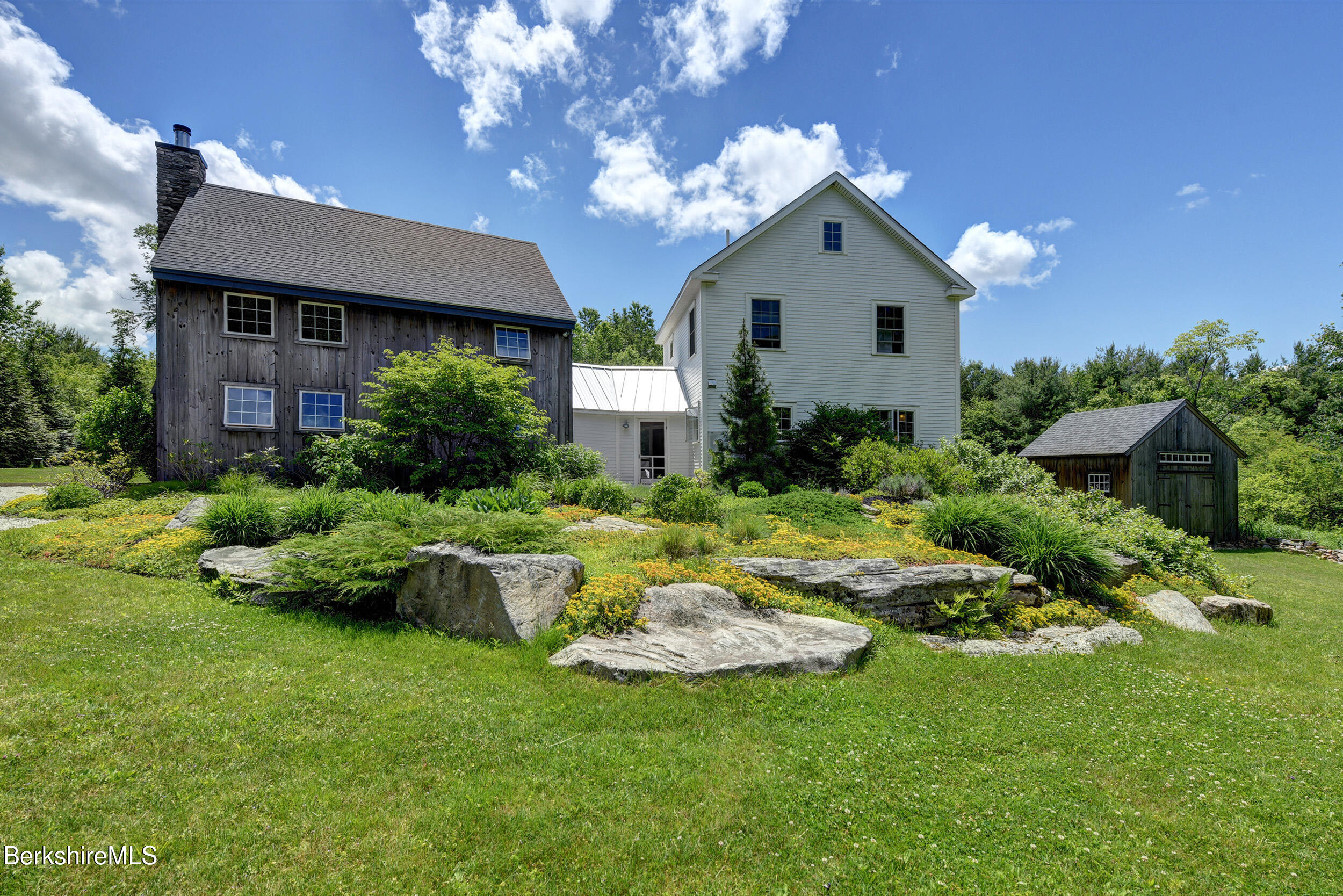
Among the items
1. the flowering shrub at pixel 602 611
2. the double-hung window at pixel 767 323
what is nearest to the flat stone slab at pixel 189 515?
the flowering shrub at pixel 602 611

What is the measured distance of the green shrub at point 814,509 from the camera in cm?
911

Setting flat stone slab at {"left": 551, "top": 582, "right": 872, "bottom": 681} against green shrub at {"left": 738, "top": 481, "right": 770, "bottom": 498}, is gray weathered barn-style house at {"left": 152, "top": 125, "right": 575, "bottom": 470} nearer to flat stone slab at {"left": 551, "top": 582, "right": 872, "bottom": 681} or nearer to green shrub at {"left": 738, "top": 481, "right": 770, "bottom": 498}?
green shrub at {"left": 738, "top": 481, "right": 770, "bottom": 498}

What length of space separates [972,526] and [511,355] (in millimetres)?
12826

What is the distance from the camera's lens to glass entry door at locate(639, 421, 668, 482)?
18375mm

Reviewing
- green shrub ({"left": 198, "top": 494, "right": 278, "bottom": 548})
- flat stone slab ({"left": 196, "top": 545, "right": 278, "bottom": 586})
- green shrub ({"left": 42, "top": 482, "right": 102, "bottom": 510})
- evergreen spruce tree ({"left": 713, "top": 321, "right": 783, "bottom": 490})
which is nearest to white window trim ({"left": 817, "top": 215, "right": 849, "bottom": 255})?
evergreen spruce tree ({"left": 713, "top": 321, "right": 783, "bottom": 490})

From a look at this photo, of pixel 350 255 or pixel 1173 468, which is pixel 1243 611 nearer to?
pixel 1173 468

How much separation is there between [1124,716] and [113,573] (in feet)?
34.5

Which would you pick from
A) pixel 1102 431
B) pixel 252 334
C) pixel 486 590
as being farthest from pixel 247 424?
pixel 1102 431

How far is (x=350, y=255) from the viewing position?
15367mm

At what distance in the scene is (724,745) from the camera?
11.7 ft

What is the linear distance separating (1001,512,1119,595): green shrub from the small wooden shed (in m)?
11.0

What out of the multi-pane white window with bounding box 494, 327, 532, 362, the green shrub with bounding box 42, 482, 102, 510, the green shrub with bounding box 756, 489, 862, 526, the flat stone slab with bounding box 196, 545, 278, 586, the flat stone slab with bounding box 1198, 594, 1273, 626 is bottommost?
the flat stone slab with bounding box 1198, 594, 1273, 626

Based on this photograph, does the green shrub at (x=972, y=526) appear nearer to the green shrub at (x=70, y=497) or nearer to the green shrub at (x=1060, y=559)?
the green shrub at (x=1060, y=559)

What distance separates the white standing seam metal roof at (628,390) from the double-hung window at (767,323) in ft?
11.2
